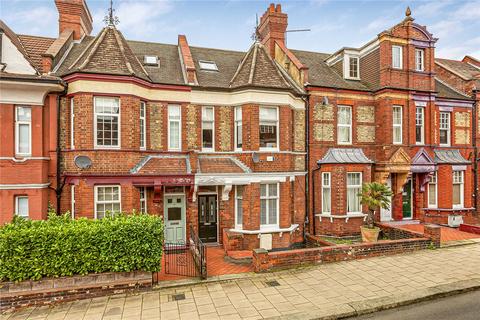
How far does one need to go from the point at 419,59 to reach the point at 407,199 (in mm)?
8056

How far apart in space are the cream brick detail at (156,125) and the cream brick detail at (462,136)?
17.6 meters

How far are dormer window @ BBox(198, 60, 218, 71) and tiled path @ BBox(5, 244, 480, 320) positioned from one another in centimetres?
1056

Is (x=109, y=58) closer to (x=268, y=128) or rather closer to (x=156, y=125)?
(x=156, y=125)

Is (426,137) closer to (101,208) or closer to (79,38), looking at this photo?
(101,208)

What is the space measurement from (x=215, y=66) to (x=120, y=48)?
16.3ft

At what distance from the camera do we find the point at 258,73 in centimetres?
1277

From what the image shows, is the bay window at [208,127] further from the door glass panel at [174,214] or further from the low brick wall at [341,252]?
the low brick wall at [341,252]

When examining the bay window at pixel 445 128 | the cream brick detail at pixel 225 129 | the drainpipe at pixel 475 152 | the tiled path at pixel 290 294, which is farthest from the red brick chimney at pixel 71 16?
the drainpipe at pixel 475 152

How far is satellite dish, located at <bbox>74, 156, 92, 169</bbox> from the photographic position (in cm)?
1017

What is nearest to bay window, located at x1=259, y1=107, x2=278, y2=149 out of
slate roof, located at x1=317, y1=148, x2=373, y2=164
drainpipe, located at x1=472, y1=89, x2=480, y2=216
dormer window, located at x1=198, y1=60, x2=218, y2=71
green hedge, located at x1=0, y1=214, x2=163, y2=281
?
slate roof, located at x1=317, y1=148, x2=373, y2=164

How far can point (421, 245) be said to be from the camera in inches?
439

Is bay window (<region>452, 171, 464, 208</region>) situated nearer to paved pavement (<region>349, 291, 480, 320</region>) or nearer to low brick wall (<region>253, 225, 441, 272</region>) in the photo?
low brick wall (<region>253, 225, 441, 272</region>)

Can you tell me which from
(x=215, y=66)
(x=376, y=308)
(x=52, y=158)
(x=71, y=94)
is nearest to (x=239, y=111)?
(x=215, y=66)

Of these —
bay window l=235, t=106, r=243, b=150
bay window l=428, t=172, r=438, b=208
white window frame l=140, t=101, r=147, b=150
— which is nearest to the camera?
white window frame l=140, t=101, r=147, b=150
